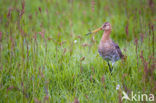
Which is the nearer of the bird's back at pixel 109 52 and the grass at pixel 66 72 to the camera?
the grass at pixel 66 72

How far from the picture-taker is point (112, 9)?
6.38 m

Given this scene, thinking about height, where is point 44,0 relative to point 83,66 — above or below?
above

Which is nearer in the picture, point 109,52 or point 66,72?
point 66,72

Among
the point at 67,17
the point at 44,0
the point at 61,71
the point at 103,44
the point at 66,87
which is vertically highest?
the point at 44,0

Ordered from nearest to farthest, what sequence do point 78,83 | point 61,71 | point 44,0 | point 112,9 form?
1. point 78,83
2. point 61,71
3. point 112,9
4. point 44,0

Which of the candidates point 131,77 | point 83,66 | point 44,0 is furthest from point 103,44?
point 44,0

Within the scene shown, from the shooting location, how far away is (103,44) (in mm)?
3711

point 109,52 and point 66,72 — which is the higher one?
point 109,52

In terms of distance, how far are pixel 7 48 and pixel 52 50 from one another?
871 mm

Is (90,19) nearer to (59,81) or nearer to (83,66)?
(83,66)

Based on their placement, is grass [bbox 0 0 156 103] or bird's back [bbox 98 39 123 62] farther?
bird's back [bbox 98 39 123 62]

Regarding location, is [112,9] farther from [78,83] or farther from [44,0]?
[78,83]

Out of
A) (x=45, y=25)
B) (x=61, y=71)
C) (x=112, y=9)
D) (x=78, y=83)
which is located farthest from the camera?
(x=112, y=9)

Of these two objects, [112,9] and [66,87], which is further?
[112,9]
